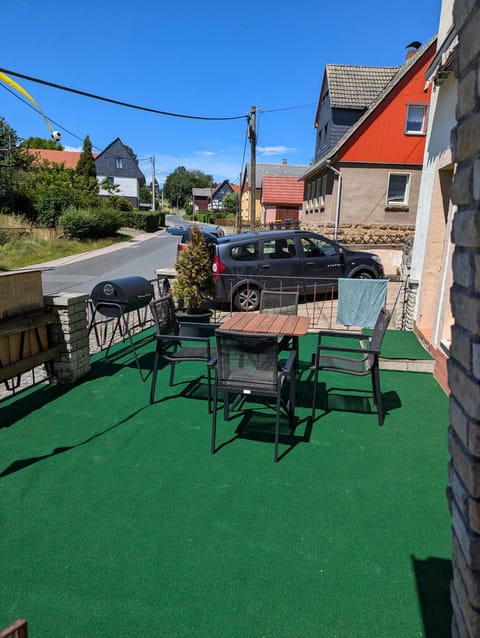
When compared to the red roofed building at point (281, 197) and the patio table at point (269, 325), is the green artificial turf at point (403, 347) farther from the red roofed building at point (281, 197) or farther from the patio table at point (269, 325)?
the red roofed building at point (281, 197)

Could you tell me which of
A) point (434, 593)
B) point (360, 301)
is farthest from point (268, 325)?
point (360, 301)

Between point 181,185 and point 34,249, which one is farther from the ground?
point 181,185

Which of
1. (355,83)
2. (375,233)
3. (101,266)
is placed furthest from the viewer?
(355,83)

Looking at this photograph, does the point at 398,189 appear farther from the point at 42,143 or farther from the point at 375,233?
the point at 42,143

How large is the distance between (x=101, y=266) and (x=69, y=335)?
47.1 feet

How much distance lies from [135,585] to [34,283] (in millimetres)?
3362

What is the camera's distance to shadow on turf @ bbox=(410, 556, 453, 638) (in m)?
2.06

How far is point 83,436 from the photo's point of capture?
388 centimetres

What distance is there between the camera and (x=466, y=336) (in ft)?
4.27

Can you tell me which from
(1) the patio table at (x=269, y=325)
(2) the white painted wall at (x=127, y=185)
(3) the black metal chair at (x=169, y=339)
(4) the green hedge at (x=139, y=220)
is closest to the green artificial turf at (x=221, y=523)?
(3) the black metal chair at (x=169, y=339)

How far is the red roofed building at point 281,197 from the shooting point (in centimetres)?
3641

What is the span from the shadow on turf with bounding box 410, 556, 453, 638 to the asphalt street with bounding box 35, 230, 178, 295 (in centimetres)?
1042

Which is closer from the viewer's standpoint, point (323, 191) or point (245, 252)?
point (245, 252)

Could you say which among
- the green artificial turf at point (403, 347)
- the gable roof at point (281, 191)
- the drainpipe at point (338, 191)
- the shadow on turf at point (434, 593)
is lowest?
the shadow on turf at point (434, 593)
